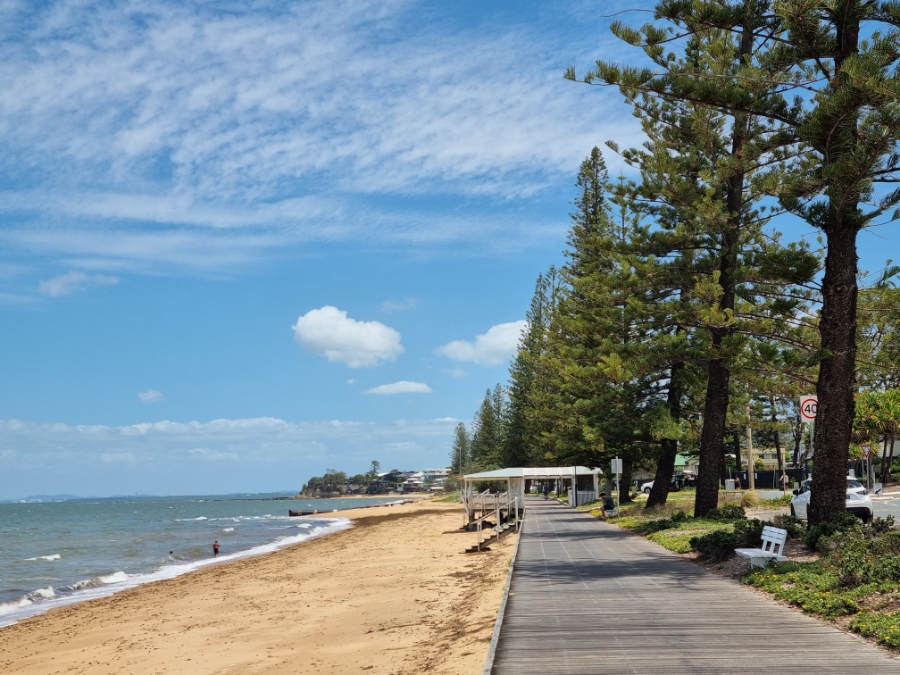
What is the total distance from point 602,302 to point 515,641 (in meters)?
19.1

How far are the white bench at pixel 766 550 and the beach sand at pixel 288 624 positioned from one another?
10.6ft

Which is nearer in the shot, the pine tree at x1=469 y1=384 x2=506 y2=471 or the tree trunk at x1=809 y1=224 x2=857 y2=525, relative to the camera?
the tree trunk at x1=809 y1=224 x2=857 y2=525

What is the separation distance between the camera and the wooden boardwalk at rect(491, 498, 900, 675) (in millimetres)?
5762

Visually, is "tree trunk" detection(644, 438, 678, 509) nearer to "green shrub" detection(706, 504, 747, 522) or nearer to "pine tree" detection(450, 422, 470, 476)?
"green shrub" detection(706, 504, 747, 522)

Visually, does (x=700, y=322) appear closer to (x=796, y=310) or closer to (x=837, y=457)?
(x=796, y=310)

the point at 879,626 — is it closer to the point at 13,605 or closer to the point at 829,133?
the point at 829,133

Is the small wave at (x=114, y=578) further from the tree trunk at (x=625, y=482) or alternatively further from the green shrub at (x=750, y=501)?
the tree trunk at (x=625, y=482)

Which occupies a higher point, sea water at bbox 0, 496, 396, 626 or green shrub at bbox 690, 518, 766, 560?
green shrub at bbox 690, 518, 766, 560

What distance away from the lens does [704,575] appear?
10.3 m

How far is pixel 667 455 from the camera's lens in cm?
2569

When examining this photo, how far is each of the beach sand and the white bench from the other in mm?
3243

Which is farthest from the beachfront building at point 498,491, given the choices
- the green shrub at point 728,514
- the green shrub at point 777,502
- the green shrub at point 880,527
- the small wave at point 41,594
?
the green shrub at point 880,527

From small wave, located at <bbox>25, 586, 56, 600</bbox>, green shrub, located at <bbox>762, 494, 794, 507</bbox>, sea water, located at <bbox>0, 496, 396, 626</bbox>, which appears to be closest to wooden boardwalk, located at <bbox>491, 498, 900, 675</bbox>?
sea water, located at <bbox>0, 496, 396, 626</bbox>

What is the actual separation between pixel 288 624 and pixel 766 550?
24.3 feet
